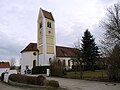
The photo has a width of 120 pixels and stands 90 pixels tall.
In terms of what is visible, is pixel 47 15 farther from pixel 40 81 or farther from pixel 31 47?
pixel 40 81

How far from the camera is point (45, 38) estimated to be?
185 feet

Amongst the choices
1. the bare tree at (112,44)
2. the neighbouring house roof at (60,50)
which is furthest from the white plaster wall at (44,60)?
the bare tree at (112,44)

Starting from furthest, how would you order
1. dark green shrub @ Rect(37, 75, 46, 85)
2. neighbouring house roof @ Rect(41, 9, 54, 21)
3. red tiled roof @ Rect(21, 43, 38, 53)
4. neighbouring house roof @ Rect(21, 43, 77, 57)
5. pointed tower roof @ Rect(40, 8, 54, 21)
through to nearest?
pointed tower roof @ Rect(40, 8, 54, 21)
neighbouring house roof @ Rect(41, 9, 54, 21)
neighbouring house roof @ Rect(21, 43, 77, 57)
red tiled roof @ Rect(21, 43, 38, 53)
dark green shrub @ Rect(37, 75, 46, 85)

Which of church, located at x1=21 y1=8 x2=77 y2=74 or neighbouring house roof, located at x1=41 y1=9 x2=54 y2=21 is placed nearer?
church, located at x1=21 y1=8 x2=77 y2=74

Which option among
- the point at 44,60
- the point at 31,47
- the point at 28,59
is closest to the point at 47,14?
the point at 31,47

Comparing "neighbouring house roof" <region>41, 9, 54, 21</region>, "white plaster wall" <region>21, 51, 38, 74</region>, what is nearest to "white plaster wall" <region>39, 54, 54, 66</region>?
"white plaster wall" <region>21, 51, 38, 74</region>

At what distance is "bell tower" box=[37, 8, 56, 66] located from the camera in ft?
183

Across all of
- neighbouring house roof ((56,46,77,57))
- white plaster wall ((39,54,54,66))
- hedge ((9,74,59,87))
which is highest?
neighbouring house roof ((56,46,77,57))

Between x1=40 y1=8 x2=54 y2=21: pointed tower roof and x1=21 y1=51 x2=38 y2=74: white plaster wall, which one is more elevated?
x1=40 y1=8 x2=54 y2=21: pointed tower roof

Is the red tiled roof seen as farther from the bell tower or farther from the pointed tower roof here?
the pointed tower roof

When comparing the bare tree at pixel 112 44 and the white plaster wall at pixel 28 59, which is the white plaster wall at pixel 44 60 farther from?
the bare tree at pixel 112 44

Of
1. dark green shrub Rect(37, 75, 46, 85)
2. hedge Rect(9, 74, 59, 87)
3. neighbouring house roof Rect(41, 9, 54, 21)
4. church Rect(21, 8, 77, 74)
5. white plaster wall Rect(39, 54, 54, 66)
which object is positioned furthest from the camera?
neighbouring house roof Rect(41, 9, 54, 21)

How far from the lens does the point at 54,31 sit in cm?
5997

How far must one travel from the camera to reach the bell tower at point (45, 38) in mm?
55906
